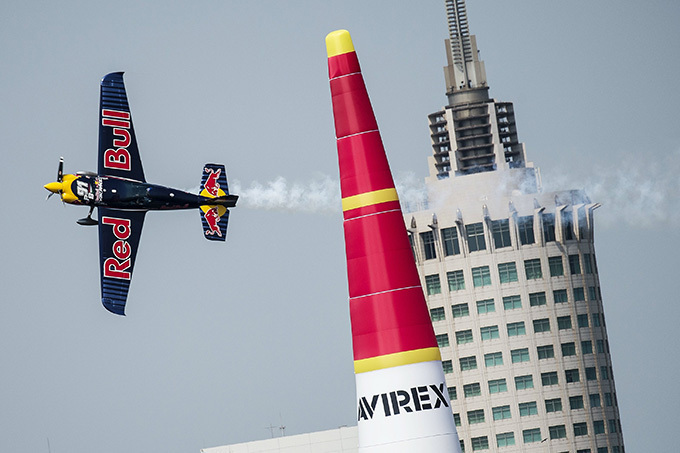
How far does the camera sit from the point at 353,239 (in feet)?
97.4

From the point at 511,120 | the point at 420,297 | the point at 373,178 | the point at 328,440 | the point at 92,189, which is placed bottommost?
the point at 328,440

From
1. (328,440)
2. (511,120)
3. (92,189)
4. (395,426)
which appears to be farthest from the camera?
(511,120)

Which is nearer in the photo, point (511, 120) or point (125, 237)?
point (125, 237)

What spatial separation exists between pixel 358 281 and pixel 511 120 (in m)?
126

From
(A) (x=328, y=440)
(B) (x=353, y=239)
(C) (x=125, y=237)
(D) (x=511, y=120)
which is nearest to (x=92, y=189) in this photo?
(C) (x=125, y=237)

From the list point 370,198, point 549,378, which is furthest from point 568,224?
point 370,198

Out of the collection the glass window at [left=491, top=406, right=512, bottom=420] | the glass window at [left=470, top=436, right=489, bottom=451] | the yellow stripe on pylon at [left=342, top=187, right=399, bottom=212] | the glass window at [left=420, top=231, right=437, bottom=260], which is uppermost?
the glass window at [left=420, top=231, right=437, bottom=260]

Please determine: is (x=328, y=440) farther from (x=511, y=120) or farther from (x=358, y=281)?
(x=358, y=281)

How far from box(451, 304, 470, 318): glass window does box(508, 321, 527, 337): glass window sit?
4.59 metres

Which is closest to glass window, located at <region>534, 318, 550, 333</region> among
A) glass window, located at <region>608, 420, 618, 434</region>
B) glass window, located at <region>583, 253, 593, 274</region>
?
glass window, located at <region>583, 253, 593, 274</region>

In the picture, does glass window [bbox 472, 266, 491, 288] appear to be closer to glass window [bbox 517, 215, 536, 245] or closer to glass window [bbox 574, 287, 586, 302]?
glass window [bbox 517, 215, 536, 245]

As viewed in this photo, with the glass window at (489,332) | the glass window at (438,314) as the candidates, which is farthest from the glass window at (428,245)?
the glass window at (489,332)

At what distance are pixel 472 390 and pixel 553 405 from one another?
8.30m

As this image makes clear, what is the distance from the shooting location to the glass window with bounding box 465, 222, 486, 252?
5281 inches
